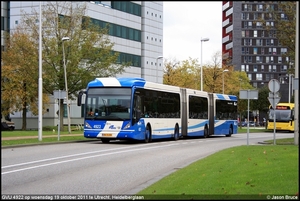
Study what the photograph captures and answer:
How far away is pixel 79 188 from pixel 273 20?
22.1m

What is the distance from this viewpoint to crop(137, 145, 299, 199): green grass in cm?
924

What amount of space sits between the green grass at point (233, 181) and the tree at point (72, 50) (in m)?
32.5

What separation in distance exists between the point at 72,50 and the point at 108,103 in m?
18.9

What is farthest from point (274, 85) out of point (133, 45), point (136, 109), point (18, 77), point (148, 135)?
point (133, 45)

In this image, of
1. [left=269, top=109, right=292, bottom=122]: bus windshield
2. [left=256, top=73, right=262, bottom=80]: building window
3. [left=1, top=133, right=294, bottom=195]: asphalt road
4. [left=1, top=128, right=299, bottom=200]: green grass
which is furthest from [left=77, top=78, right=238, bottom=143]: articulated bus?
[left=256, top=73, right=262, bottom=80]: building window

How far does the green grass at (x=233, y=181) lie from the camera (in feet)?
30.3

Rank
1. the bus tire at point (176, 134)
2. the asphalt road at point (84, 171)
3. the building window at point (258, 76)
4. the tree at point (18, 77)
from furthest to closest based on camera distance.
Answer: the building window at point (258, 76), the tree at point (18, 77), the bus tire at point (176, 134), the asphalt road at point (84, 171)

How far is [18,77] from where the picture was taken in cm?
5228

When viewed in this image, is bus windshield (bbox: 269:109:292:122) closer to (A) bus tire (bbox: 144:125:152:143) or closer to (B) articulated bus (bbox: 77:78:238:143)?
(B) articulated bus (bbox: 77:78:238:143)

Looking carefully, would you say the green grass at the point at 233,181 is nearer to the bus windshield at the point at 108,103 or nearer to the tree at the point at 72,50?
the bus windshield at the point at 108,103

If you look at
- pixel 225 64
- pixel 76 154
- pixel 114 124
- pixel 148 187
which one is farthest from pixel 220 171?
pixel 225 64

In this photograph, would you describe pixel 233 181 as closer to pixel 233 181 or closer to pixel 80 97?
pixel 233 181

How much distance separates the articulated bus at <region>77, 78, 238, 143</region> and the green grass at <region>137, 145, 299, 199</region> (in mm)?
13703

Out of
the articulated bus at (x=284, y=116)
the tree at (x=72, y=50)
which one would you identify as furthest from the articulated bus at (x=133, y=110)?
the articulated bus at (x=284, y=116)
